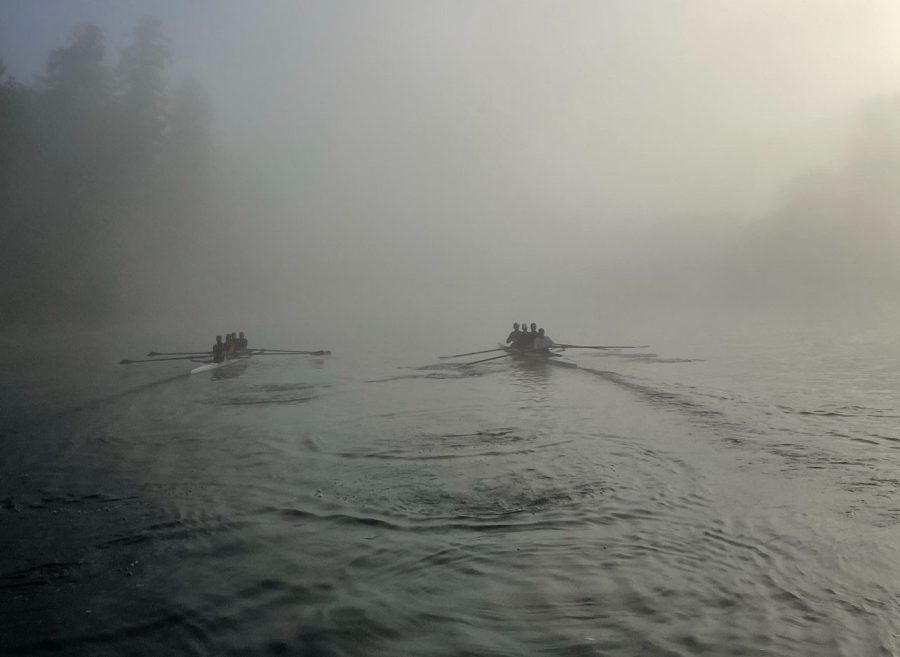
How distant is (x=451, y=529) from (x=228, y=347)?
76.3 feet

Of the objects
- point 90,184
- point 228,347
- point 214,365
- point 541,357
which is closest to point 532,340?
point 541,357

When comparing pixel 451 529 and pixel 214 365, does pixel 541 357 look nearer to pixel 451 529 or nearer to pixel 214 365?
pixel 214 365

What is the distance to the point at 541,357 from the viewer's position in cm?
3145

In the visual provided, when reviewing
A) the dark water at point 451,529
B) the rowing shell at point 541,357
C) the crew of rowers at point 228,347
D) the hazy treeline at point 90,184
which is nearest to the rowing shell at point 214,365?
the crew of rowers at point 228,347

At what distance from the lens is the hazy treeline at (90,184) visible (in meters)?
51.7

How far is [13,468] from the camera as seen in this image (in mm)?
12383

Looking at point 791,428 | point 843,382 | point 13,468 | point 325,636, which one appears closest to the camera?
point 325,636

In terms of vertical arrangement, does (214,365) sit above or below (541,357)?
below

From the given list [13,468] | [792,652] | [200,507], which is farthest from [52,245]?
[792,652]

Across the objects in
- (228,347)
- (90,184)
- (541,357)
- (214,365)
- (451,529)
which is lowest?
(451,529)

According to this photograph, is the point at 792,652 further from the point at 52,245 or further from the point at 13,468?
the point at 52,245

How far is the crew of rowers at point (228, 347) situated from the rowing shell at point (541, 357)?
12704 millimetres

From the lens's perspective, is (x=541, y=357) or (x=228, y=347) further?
(x=541, y=357)

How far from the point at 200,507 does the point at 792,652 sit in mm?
7888
